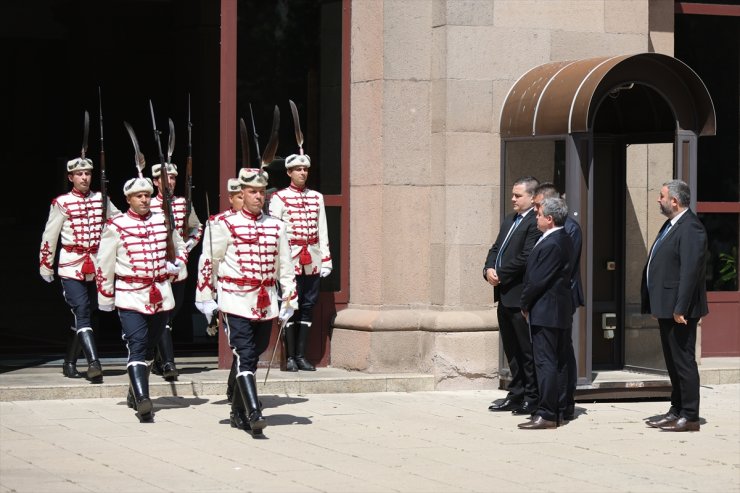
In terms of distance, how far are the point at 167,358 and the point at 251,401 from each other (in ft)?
8.67

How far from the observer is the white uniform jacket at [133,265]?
477 inches

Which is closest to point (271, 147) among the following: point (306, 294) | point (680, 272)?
point (306, 294)

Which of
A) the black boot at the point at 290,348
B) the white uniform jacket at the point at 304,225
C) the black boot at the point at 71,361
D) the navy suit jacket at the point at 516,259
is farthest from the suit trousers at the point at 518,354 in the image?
the black boot at the point at 71,361

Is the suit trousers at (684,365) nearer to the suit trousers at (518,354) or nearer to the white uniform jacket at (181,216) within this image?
the suit trousers at (518,354)

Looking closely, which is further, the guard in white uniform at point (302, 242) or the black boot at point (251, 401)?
the guard in white uniform at point (302, 242)

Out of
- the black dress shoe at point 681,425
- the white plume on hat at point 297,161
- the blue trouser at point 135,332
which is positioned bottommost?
the black dress shoe at point 681,425

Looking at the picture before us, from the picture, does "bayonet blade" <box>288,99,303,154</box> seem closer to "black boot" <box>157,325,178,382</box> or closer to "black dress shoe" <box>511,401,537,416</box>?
"black boot" <box>157,325,178,382</box>

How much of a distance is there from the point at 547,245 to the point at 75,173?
14.4 feet

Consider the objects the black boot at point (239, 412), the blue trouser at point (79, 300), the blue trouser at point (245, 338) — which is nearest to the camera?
the blue trouser at point (245, 338)

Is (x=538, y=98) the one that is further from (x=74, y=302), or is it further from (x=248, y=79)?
(x=74, y=302)

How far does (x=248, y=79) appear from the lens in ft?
48.5

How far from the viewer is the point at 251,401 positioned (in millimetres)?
11234

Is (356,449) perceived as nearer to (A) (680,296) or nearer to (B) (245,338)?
(B) (245,338)

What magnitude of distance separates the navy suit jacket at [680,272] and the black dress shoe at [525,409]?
1.31 m
